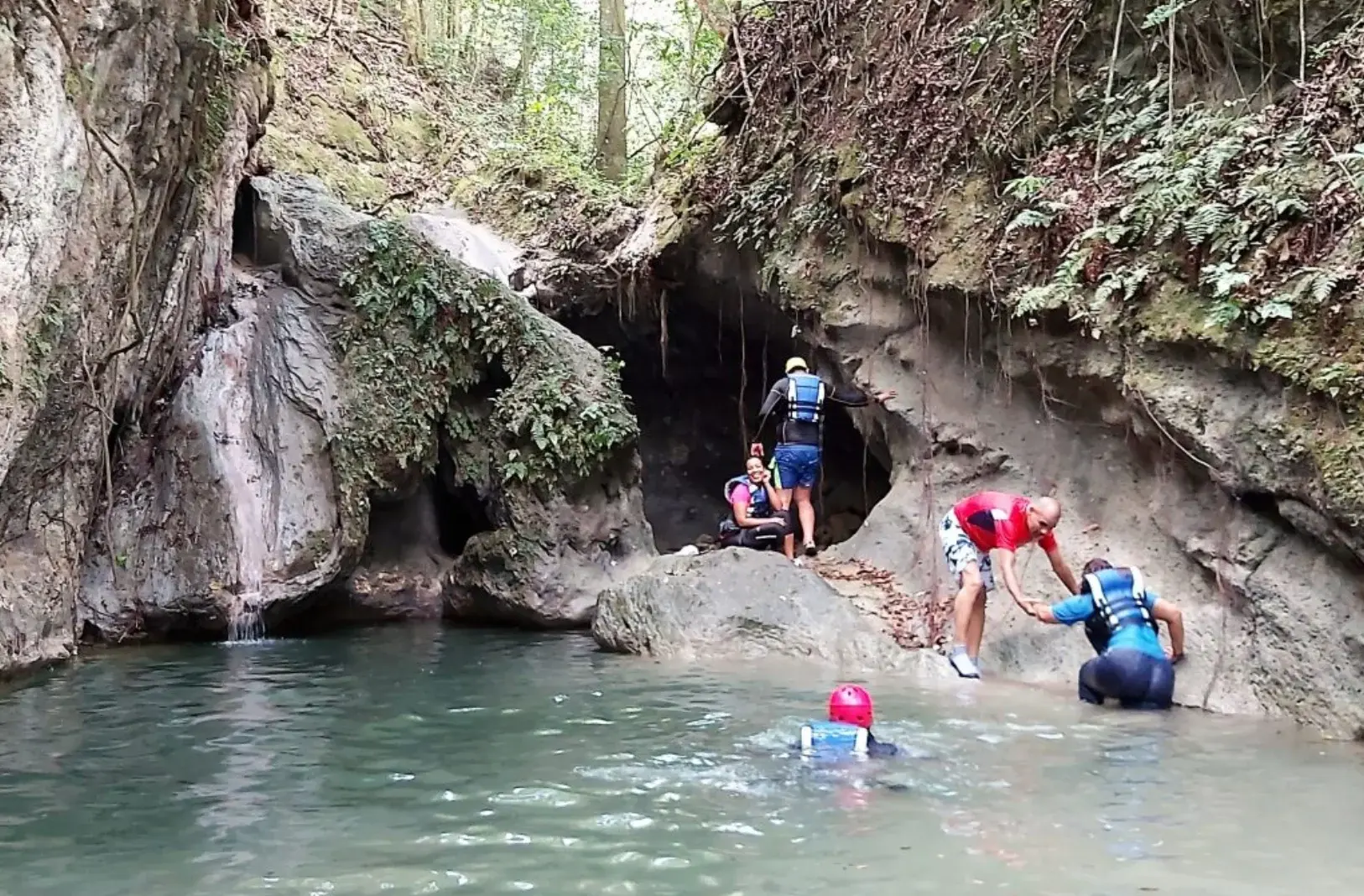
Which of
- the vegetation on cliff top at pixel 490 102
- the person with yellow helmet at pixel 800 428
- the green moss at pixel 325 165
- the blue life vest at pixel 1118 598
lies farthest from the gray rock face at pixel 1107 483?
the green moss at pixel 325 165

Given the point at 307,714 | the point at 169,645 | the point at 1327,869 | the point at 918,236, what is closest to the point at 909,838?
the point at 1327,869

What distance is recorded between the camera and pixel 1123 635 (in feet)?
26.2

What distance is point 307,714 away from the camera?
7.74 m

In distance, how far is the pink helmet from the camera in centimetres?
625

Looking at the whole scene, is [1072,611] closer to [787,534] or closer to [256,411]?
[787,534]

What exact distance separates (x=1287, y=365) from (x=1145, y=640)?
2072 mm

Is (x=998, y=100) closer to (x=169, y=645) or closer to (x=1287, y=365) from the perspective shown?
(x=1287, y=365)

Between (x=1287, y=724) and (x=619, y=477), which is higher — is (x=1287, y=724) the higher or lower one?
the lower one

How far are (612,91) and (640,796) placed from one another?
18258mm

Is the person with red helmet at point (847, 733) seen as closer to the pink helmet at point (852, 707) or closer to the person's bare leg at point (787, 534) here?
the pink helmet at point (852, 707)

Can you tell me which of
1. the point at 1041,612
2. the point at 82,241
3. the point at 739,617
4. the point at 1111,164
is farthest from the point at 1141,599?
the point at 82,241

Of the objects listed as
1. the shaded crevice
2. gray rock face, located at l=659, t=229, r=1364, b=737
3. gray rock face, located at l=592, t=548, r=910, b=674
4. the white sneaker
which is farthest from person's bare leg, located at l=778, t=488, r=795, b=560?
the shaded crevice

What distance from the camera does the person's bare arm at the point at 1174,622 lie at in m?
8.12

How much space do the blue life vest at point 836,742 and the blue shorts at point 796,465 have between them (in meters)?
7.10
